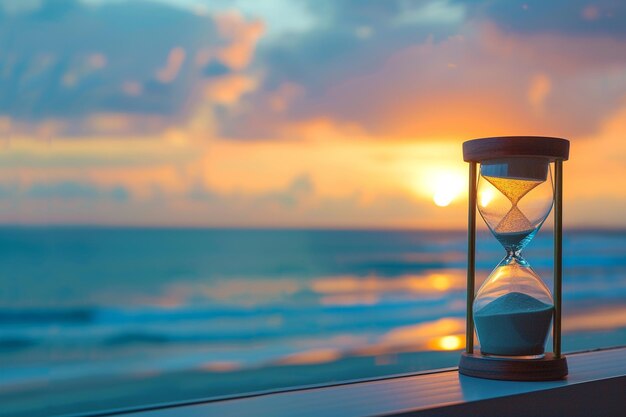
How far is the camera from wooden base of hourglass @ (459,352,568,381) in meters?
0.98

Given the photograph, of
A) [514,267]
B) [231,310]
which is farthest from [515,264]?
[231,310]

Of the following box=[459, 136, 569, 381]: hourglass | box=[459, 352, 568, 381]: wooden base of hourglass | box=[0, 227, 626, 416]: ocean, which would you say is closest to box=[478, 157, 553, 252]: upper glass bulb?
box=[459, 136, 569, 381]: hourglass

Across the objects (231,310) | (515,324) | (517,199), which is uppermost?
(517,199)

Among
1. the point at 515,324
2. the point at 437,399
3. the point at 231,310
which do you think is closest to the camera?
the point at 437,399

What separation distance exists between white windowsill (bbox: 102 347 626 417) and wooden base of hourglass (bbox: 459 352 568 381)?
1 centimetres

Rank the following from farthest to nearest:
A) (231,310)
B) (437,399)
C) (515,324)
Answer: (231,310) < (515,324) < (437,399)

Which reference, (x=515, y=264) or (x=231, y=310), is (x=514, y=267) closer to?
(x=515, y=264)

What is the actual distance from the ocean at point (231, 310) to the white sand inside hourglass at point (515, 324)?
25 cm

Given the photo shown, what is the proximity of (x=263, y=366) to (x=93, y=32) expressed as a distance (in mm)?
2401

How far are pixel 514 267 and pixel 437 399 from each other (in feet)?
0.72

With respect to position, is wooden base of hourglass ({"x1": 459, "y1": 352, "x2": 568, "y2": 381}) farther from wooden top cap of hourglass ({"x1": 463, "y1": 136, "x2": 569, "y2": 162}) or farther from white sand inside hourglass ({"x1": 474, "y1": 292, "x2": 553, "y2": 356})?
wooden top cap of hourglass ({"x1": 463, "y1": 136, "x2": 569, "y2": 162})

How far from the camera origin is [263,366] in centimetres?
267

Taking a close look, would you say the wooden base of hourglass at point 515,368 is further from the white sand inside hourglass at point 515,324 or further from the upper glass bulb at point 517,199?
the upper glass bulb at point 517,199

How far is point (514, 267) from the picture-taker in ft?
3.27
